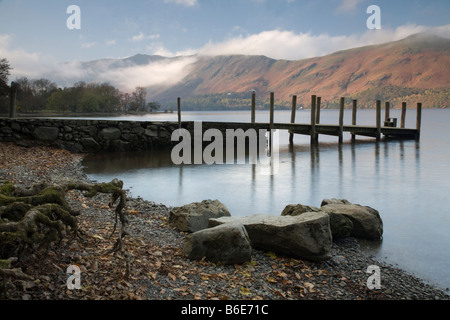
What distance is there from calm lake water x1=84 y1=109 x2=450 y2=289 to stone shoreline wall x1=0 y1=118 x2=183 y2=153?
1.00m

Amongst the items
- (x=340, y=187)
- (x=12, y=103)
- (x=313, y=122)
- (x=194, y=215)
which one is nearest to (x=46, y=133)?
(x=12, y=103)

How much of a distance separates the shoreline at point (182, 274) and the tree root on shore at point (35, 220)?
21cm

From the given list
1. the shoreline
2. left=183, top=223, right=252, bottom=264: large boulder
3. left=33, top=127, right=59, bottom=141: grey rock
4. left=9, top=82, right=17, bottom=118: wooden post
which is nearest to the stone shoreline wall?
left=33, top=127, right=59, bottom=141: grey rock

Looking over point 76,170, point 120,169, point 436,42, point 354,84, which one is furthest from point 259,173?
point 436,42

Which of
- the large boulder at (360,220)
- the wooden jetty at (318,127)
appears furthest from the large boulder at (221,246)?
the wooden jetty at (318,127)

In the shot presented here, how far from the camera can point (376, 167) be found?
65.1 ft

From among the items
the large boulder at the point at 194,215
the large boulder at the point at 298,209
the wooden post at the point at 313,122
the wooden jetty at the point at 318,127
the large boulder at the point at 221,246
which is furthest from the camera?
the wooden post at the point at 313,122

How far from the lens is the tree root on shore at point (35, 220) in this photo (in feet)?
13.2

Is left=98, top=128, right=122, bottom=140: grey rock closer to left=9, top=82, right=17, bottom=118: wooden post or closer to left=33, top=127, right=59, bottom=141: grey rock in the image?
left=33, top=127, right=59, bottom=141: grey rock

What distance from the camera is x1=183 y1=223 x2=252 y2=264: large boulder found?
5.58 m

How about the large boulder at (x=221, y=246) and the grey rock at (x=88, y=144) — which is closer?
the large boulder at (x=221, y=246)

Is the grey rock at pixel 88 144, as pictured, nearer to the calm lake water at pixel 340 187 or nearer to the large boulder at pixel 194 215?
the calm lake water at pixel 340 187

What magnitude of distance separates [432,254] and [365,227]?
1.38 m
